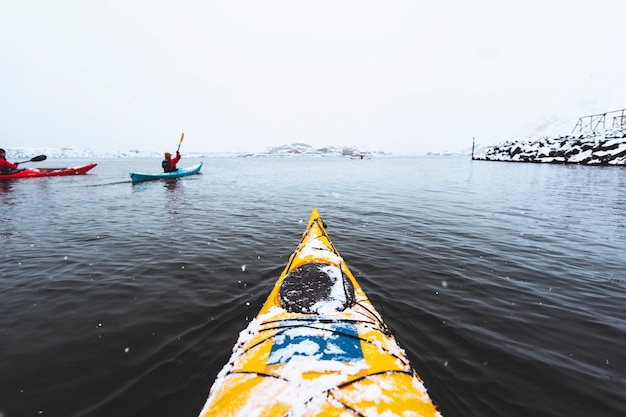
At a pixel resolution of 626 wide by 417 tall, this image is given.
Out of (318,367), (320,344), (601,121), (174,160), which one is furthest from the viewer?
(601,121)

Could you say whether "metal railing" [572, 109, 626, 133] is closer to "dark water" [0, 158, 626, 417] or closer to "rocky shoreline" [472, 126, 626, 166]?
"rocky shoreline" [472, 126, 626, 166]

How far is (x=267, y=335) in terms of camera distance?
2752 mm

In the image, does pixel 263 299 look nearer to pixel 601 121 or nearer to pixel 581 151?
pixel 581 151

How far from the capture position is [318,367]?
87.0 inches

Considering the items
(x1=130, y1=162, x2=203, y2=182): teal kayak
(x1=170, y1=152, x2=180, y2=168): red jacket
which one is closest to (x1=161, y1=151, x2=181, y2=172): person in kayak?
(x1=170, y1=152, x2=180, y2=168): red jacket

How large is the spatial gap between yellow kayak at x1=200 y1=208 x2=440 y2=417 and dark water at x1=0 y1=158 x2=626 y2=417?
3.22 feet

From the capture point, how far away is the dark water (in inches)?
115

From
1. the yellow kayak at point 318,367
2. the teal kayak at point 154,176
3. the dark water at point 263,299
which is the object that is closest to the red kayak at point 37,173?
the teal kayak at point 154,176

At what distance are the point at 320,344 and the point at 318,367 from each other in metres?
0.30

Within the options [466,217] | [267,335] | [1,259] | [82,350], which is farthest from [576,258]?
[1,259]

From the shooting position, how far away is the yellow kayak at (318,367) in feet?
6.15

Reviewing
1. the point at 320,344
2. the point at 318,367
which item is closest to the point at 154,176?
the point at 320,344

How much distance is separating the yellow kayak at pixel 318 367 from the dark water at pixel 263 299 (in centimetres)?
98

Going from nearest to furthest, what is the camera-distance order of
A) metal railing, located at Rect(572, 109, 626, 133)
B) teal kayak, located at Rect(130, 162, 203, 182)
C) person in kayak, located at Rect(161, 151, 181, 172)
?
teal kayak, located at Rect(130, 162, 203, 182)
person in kayak, located at Rect(161, 151, 181, 172)
metal railing, located at Rect(572, 109, 626, 133)
